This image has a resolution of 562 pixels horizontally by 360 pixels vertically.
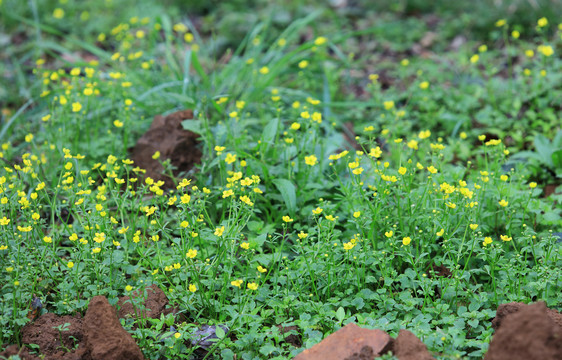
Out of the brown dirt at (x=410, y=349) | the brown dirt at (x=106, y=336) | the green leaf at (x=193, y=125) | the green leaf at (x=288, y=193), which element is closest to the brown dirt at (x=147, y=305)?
the brown dirt at (x=106, y=336)

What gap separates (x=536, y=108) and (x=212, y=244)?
270cm

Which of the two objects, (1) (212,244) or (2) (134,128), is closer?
(1) (212,244)

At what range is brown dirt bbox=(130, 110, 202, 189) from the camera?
11.1 ft

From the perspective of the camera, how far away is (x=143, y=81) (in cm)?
414

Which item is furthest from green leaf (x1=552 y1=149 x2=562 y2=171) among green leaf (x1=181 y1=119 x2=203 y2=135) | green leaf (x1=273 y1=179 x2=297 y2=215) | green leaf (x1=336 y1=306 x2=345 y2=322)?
green leaf (x1=181 y1=119 x2=203 y2=135)

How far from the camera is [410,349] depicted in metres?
1.87

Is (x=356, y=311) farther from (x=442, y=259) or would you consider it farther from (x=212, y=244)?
(x=212, y=244)

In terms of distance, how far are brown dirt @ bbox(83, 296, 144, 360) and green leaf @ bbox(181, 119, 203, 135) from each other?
4.55 ft

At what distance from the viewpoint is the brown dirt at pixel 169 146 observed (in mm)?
3385

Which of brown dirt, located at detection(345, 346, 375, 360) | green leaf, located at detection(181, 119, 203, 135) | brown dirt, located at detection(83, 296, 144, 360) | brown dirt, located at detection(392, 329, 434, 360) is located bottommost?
brown dirt, located at detection(345, 346, 375, 360)

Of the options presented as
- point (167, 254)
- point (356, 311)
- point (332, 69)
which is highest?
point (332, 69)

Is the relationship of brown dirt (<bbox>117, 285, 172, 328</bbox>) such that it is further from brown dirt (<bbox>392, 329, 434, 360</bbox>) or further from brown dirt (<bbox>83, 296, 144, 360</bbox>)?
brown dirt (<bbox>392, 329, 434, 360</bbox>)

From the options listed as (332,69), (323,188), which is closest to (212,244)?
(323,188)

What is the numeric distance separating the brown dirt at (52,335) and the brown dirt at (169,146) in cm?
124
